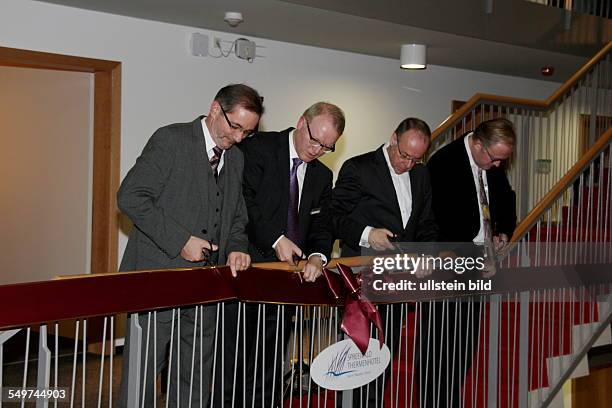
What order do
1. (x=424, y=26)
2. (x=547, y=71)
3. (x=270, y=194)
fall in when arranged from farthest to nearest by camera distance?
1. (x=547, y=71)
2. (x=424, y=26)
3. (x=270, y=194)

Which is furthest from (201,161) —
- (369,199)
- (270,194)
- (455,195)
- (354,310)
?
(455,195)

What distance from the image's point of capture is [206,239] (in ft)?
10.8

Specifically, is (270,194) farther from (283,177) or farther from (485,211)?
(485,211)

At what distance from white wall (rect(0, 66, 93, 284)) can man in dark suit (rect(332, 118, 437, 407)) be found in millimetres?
3561

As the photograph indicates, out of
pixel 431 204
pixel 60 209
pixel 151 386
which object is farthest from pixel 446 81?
pixel 151 386

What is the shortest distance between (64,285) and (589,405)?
6.48 meters

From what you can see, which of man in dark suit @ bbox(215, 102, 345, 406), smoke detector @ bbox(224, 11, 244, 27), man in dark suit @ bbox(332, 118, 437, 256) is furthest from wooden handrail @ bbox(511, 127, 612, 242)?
smoke detector @ bbox(224, 11, 244, 27)

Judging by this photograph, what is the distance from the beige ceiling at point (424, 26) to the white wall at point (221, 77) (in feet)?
0.52

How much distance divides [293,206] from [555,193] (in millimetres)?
1852

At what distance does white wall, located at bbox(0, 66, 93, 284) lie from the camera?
7141 mm

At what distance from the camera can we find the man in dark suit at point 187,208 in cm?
305

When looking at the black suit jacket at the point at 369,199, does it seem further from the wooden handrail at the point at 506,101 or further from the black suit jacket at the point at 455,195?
the wooden handrail at the point at 506,101

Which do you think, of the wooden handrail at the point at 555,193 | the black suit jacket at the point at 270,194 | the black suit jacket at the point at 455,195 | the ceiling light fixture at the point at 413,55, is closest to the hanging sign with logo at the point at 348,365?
the black suit jacket at the point at 270,194

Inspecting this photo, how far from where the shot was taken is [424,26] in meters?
7.52
